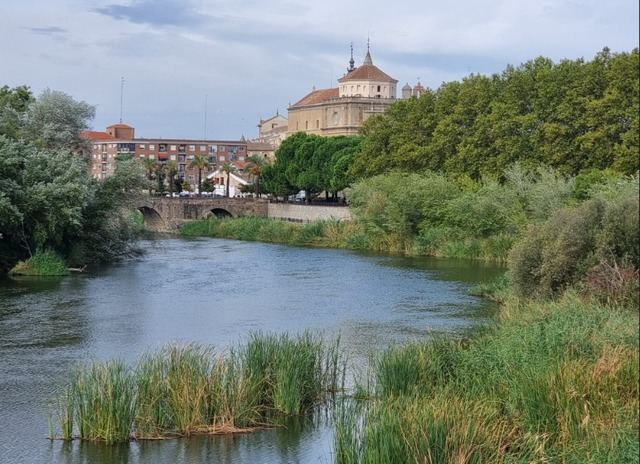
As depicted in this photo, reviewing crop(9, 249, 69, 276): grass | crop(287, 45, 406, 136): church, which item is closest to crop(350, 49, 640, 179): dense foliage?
crop(9, 249, 69, 276): grass

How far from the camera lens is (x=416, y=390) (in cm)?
1439

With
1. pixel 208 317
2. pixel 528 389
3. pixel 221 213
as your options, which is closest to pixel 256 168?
pixel 221 213

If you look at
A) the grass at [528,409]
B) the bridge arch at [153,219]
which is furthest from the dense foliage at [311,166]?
the grass at [528,409]

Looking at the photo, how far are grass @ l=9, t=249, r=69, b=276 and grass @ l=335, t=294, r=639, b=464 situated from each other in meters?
25.3

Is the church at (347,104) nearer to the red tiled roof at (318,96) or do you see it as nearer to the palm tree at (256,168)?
the red tiled roof at (318,96)

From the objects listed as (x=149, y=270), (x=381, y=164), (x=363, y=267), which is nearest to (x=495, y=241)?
(x=363, y=267)

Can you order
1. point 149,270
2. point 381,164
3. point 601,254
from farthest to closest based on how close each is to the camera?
point 381,164, point 149,270, point 601,254

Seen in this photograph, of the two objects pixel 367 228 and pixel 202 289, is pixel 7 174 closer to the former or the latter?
pixel 202 289

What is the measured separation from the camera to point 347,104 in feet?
386

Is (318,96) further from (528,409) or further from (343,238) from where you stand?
(528,409)

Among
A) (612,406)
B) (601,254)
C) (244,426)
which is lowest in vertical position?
(244,426)

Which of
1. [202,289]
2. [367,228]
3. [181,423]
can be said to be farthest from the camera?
[367,228]

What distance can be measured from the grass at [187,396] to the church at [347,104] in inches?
3920

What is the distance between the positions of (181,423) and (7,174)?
2560 cm
